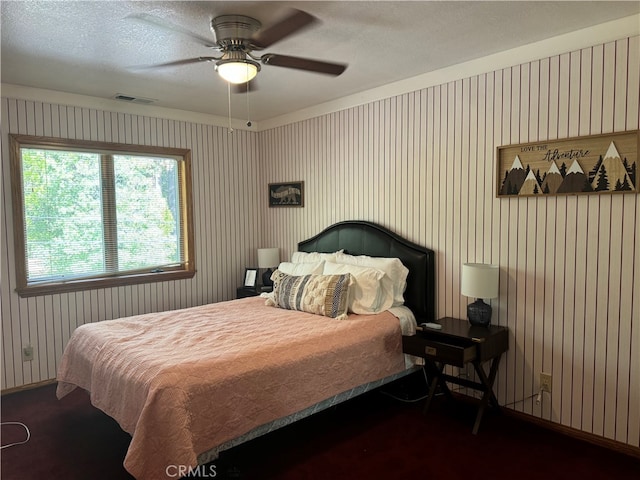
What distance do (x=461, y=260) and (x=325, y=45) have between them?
1.86 metres

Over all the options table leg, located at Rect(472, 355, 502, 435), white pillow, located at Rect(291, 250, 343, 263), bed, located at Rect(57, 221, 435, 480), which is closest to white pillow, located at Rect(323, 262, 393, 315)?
bed, located at Rect(57, 221, 435, 480)

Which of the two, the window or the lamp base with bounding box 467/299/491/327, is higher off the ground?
the window

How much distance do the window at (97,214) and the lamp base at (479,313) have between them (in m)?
2.95

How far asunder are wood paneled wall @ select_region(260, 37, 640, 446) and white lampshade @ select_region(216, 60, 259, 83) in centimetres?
166

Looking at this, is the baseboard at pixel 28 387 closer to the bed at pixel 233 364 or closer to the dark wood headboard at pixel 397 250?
the bed at pixel 233 364

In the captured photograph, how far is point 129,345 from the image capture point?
2658 mm

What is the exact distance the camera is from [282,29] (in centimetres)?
240

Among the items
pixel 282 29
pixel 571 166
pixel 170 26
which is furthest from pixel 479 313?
pixel 170 26

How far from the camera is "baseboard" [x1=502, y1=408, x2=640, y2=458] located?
8.64ft

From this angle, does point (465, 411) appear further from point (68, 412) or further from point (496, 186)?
point (68, 412)

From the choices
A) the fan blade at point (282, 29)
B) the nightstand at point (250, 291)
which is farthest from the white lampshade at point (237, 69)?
the nightstand at point (250, 291)

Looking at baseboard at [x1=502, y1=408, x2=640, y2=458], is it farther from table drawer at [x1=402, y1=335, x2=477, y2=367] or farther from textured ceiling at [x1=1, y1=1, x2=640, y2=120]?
textured ceiling at [x1=1, y1=1, x2=640, y2=120]

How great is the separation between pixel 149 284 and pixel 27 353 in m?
1.17

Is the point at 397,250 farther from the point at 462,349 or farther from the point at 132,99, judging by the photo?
the point at 132,99
